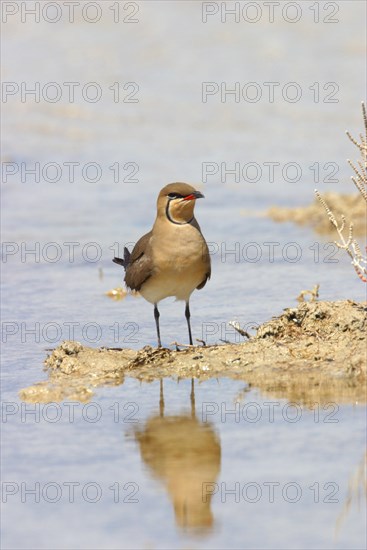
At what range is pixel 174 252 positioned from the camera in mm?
8367

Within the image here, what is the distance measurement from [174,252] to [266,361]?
115 centimetres

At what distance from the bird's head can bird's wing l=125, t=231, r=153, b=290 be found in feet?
0.92

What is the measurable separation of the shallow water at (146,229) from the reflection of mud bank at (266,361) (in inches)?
6.5

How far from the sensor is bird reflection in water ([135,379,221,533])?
5445 millimetres

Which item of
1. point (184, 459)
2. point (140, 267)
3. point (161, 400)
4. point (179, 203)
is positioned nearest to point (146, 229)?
point (140, 267)

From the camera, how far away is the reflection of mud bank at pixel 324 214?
40.6ft

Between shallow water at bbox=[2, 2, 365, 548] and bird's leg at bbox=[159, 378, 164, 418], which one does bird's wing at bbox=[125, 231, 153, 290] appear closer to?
shallow water at bbox=[2, 2, 365, 548]

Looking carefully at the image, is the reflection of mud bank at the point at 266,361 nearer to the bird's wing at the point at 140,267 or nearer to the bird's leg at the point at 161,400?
the bird's leg at the point at 161,400

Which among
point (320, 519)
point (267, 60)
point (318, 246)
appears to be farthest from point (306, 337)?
point (267, 60)

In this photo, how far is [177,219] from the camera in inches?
334

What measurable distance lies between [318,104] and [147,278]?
33.9 feet

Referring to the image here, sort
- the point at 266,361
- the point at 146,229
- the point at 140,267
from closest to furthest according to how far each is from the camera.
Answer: the point at 266,361, the point at 140,267, the point at 146,229

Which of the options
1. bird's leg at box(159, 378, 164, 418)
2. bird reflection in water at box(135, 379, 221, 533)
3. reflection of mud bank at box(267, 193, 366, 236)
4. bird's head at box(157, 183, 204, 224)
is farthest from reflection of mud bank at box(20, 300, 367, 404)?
A: reflection of mud bank at box(267, 193, 366, 236)

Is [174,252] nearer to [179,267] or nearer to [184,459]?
[179,267]
